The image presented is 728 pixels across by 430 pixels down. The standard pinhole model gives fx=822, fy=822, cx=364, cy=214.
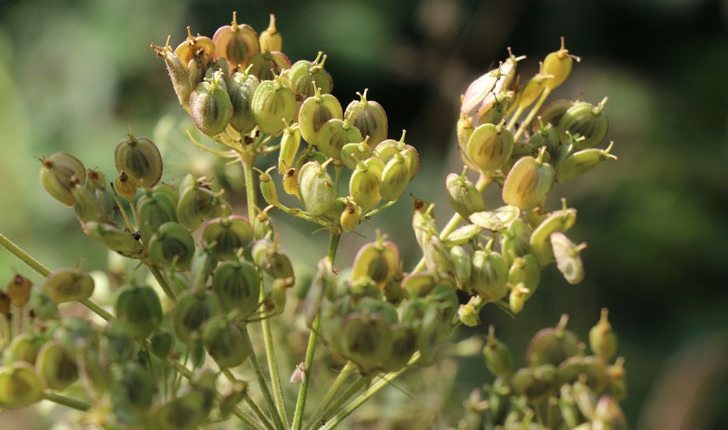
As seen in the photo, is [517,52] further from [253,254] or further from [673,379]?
[253,254]

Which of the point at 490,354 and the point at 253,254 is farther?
the point at 490,354

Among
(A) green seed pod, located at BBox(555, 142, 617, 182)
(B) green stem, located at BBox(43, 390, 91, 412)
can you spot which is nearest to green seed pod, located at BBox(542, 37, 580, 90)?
(A) green seed pod, located at BBox(555, 142, 617, 182)

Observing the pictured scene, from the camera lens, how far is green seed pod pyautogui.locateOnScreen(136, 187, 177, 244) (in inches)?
43.2

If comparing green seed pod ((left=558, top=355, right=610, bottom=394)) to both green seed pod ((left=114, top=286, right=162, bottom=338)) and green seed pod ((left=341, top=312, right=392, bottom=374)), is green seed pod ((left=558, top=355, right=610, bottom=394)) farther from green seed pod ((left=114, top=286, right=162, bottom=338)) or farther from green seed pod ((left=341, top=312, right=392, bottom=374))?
green seed pod ((left=114, top=286, right=162, bottom=338))

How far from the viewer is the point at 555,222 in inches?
45.9

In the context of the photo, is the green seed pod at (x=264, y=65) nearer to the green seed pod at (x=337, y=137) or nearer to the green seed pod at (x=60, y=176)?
the green seed pod at (x=337, y=137)

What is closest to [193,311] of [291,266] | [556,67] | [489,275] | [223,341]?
[223,341]

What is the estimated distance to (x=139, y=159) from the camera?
1.18m

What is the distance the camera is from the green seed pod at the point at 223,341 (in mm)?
971

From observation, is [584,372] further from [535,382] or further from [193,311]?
[193,311]

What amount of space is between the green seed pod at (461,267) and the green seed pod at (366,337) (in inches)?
6.9

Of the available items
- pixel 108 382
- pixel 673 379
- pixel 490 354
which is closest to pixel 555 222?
pixel 490 354

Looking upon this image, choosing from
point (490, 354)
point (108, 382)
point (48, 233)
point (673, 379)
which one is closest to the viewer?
point (108, 382)

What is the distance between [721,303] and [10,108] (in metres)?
4.44
